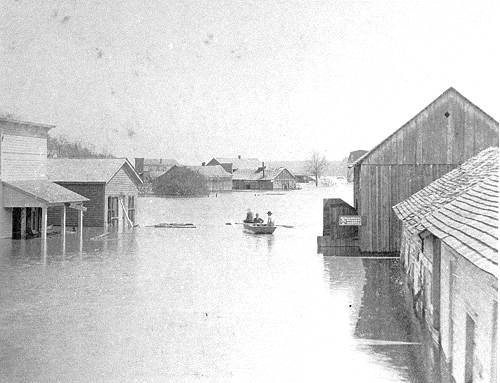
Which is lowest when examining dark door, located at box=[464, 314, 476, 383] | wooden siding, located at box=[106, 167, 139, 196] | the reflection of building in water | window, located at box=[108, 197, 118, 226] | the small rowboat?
the reflection of building in water

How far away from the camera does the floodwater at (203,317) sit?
9.03 metres

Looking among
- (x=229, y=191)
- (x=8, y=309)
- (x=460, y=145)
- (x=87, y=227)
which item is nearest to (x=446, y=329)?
(x=8, y=309)

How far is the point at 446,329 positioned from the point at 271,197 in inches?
1696

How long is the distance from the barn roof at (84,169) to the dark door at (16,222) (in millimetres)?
5677

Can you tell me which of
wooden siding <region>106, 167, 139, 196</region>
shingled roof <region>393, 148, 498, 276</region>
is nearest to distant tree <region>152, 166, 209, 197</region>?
wooden siding <region>106, 167, 139, 196</region>

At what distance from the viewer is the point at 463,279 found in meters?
8.46

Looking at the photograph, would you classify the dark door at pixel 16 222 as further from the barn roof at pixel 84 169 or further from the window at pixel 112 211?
the window at pixel 112 211

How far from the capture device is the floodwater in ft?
29.6

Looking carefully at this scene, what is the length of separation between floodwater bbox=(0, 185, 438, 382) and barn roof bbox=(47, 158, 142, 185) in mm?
9549

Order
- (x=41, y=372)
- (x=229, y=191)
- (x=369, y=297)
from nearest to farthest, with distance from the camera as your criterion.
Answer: (x=41, y=372), (x=369, y=297), (x=229, y=191)

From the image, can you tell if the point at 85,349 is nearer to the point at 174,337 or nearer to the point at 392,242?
the point at 174,337

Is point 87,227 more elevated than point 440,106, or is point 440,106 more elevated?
point 440,106

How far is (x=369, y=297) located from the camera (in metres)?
14.3

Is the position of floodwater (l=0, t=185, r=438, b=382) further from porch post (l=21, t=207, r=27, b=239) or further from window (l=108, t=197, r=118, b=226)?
window (l=108, t=197, r=118, b=226)
